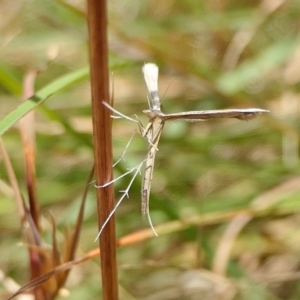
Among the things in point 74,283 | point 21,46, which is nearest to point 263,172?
point 74,283

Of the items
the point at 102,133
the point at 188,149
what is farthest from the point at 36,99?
the point at 188,149

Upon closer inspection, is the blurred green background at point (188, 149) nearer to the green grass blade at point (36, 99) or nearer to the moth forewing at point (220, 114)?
the green grass blade at point (36, 99)

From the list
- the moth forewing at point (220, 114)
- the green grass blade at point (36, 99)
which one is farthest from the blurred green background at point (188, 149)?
the moth forewing at point (220, 114)

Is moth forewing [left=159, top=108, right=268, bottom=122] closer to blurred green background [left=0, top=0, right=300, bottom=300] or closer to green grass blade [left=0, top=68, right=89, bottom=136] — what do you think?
green grass blade [left=0, top=68, right=89, bottom=136]

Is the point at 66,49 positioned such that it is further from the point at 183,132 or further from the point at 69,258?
the point at 69,258

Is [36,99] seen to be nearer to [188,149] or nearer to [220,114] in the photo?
[220,114]
